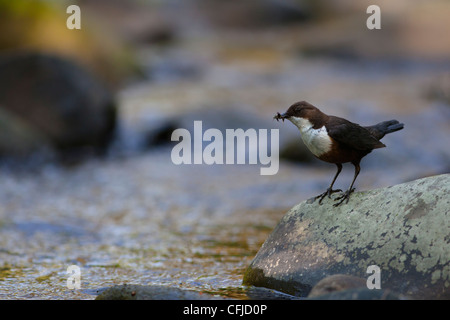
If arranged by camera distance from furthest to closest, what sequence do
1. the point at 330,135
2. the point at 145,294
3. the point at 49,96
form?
the point at 49,96 → the point at 330,135 → the point at 145,294

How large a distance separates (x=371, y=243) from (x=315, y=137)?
70cm

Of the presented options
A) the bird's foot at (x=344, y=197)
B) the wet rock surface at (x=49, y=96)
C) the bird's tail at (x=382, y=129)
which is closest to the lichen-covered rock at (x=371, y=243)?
the bird's foot at (x=344, y=197)

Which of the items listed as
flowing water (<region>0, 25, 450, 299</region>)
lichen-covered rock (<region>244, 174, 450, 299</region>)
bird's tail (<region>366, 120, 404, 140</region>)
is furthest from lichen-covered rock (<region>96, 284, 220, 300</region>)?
bird's tail (<region>366, 120, 404, 140</region>)

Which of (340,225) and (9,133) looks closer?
(340,225)

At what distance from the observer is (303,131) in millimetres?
4148

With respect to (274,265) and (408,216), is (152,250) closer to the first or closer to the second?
(274,265)

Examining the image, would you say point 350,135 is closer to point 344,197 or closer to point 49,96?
point 344,197

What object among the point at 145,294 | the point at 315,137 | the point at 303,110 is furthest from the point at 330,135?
the point at 145,294

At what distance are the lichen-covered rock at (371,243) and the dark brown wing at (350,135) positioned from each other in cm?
34

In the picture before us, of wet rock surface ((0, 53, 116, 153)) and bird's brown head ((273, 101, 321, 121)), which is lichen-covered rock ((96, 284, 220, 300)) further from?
wet rock surface ((0, 53, 116, 153))

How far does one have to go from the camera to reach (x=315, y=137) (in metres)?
4.07

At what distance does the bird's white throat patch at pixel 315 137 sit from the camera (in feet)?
13.3

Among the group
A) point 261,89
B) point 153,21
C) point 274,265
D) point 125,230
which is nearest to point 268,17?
point 153,21

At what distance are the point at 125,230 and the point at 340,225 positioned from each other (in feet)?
9.97
